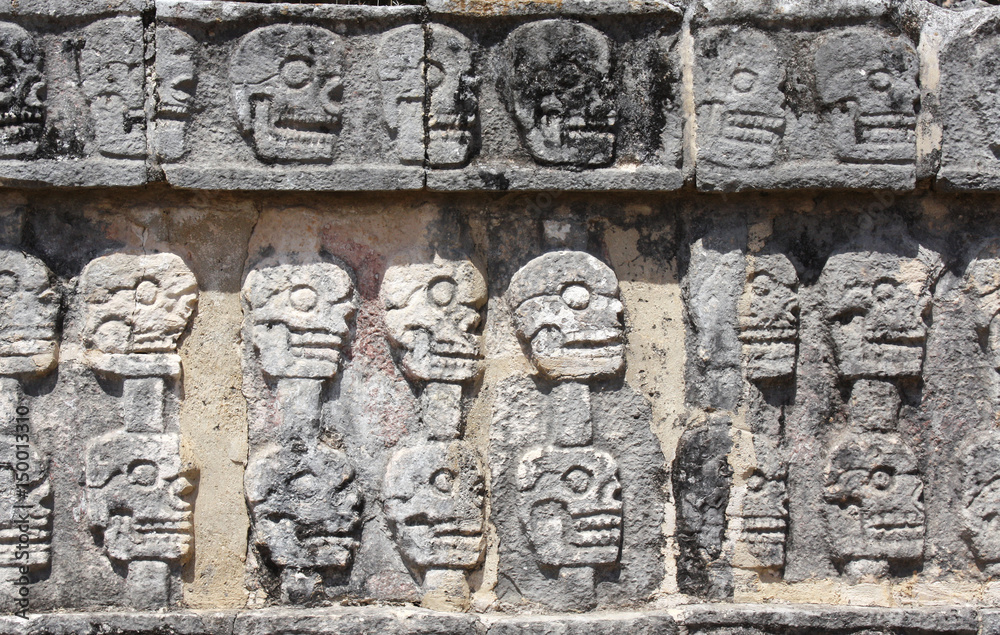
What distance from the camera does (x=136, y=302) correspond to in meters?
3.54

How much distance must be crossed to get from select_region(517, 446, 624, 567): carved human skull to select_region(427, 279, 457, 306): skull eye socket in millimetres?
636

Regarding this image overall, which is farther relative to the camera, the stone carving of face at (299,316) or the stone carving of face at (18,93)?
the stone carving of face at (299,316)

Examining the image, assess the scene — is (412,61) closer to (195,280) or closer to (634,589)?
(195,280)

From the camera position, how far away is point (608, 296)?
3.58 meters

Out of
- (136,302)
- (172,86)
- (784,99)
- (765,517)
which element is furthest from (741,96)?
(136,302)

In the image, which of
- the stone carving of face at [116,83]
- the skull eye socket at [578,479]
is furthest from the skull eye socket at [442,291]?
the stone carving of face at [116,83]

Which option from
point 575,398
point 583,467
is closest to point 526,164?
point 575,398

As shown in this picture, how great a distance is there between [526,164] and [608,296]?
0.56 meters

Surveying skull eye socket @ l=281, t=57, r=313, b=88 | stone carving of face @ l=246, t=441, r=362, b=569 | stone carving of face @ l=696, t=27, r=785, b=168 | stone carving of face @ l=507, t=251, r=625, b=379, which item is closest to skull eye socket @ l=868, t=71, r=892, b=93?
stone carving of face @ l=696, t=27, r=785, b=168

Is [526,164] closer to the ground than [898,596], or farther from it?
farther from it

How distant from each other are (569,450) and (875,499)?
3.66ft

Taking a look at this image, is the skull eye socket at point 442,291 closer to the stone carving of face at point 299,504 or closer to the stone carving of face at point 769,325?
the stone carving of face at point 299,504

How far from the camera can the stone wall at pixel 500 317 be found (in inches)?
136

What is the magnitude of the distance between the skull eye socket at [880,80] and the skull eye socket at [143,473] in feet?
9.44
